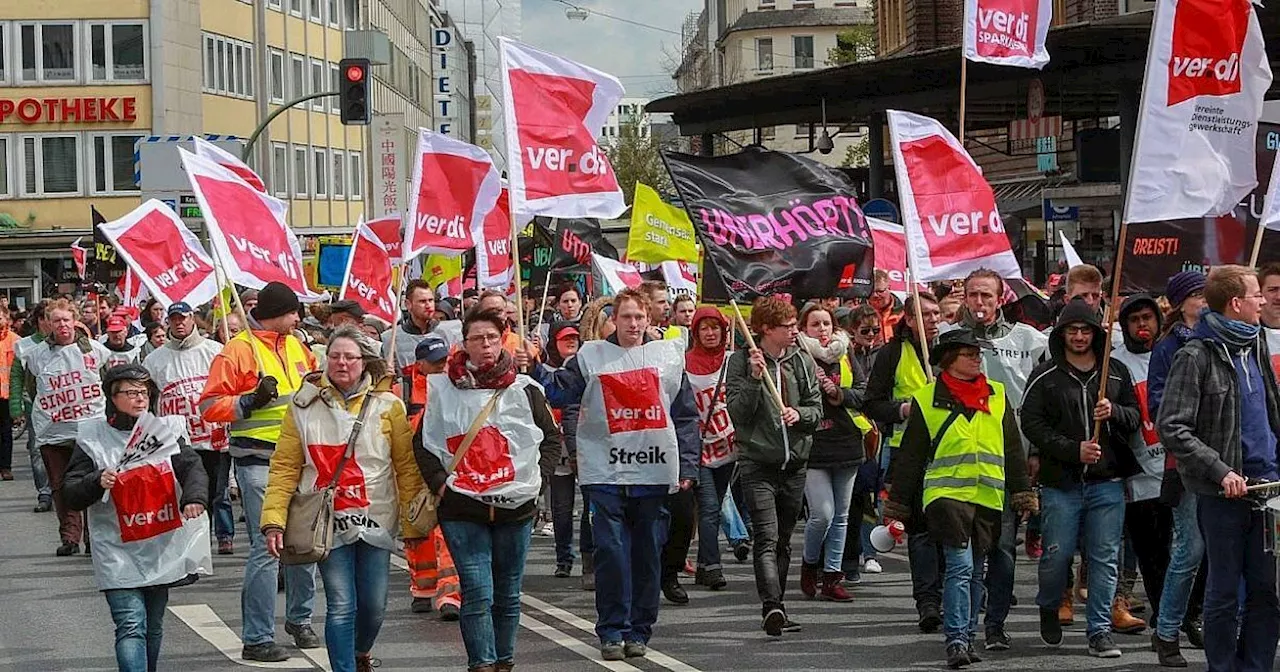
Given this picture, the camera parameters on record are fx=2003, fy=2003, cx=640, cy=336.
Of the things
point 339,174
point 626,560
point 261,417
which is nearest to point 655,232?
point 261,417

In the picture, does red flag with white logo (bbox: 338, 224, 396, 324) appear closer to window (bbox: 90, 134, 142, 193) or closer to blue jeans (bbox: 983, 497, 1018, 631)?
blue jeans (bbox: 983, 497, 1018, 631)

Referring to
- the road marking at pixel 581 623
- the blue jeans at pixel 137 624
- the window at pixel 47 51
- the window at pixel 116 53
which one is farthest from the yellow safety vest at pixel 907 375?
the window at pixel 47 51

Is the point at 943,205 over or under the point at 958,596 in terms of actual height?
over

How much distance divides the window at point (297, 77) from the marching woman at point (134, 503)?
58.8 meters

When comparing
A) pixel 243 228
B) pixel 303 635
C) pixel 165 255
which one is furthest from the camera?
pixel 165 255

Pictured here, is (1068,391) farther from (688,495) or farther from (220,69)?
(220,69)

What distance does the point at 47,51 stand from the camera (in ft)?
184

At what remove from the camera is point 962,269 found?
36.8 ft

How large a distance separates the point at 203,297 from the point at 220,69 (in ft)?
153

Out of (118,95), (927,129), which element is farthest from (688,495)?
(118,95)

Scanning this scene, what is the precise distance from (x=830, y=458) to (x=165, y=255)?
19.3 feet

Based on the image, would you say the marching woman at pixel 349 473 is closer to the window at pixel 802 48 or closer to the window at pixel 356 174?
the window at pixel 356 174

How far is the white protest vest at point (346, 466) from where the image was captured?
8.45m

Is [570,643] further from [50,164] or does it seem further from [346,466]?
[50,164]
